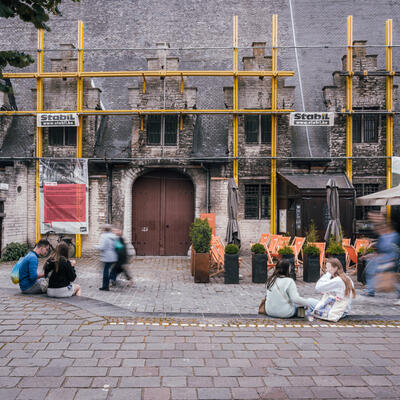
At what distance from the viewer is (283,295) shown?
6.47m

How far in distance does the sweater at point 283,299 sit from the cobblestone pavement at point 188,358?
206 millimetres

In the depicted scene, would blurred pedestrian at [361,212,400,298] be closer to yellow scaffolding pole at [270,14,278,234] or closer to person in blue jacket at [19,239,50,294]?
person in blue jacket at [19,239,50,294]

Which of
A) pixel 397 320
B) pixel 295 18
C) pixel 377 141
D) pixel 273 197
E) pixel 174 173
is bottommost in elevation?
pixel 397 320

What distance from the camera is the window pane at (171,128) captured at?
15.4 metres

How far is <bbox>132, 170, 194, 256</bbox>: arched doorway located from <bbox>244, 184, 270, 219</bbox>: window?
7.39ft

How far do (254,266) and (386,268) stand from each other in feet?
14.1

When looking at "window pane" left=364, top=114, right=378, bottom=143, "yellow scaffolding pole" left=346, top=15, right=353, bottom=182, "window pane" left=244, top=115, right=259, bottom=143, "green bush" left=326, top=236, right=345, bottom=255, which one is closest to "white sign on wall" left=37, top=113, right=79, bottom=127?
"window pane" left=244, top=115, right=259, bottom=143

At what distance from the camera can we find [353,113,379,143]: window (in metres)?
15.3

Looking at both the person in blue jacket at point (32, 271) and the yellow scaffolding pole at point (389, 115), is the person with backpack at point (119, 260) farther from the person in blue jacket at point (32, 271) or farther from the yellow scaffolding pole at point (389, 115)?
the yellow scaffolding pole at point (389, 115)

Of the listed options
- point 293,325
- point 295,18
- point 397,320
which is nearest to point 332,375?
point 293,325

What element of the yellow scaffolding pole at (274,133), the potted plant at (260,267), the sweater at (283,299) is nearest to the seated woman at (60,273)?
the sweater at (283,299)

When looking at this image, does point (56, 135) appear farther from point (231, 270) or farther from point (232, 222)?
point (231, 270)

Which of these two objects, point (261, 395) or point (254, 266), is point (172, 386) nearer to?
point (261, 395)

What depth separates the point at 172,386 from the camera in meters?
4.09
